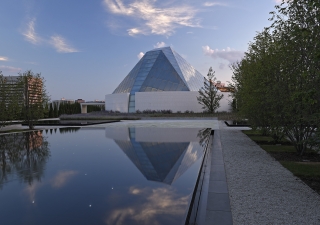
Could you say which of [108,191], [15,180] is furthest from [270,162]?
[15,180]

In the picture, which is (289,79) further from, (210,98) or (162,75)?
(162,75)

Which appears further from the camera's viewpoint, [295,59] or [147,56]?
[147,56]

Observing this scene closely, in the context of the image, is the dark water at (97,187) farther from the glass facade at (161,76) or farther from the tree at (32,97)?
the glass facade at (161,76)

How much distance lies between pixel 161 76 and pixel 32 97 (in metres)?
26.8

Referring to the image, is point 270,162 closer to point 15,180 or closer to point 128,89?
point 15,180

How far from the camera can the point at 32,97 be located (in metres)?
24.5

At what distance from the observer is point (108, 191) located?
5617mm

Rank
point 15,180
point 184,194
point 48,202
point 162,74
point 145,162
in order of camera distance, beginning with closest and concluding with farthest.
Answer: point 48,202
point 184,194
point 15,180
point 145,162
point 162,74

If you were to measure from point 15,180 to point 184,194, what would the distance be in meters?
4.29

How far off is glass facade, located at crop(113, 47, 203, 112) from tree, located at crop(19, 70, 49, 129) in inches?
904

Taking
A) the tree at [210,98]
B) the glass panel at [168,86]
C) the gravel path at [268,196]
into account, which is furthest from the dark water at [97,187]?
the glass panel at [168,86]

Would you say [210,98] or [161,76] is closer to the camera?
Answer: [210,98]

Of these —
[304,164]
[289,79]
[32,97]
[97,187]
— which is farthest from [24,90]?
[304,164]

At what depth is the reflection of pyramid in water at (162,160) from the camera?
720cm
